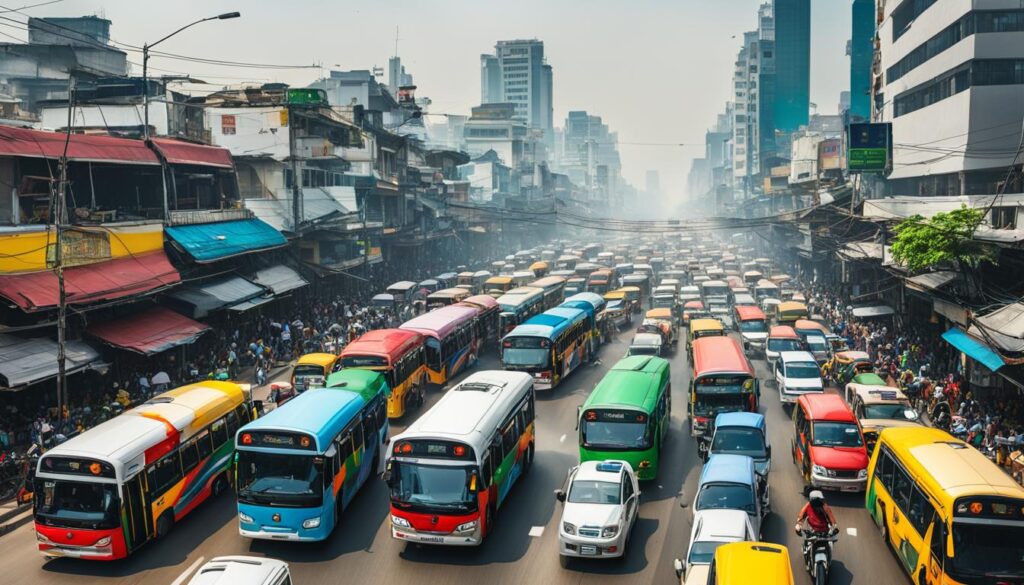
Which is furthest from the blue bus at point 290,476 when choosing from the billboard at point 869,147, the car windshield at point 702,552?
the billboard at point 869,147

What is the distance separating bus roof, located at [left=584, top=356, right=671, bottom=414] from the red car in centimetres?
368

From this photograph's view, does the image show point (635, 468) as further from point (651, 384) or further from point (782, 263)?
point (782, 263)

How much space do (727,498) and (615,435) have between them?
15.0 feet

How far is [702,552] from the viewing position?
14586mm

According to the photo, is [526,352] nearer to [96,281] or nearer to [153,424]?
[96,281]

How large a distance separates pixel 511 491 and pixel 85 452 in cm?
942

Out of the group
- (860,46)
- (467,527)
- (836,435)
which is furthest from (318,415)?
(860,46)

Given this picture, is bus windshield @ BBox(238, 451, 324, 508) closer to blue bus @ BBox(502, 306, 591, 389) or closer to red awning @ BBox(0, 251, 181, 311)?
→ red awning @ BBox(0, 251, 181, 311)

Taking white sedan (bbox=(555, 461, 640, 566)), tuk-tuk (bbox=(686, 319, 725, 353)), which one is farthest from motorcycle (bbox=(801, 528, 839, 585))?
tuk-tuk (bbox=(686, 319, 725, 353))

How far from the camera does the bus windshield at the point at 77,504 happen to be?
1633 cm

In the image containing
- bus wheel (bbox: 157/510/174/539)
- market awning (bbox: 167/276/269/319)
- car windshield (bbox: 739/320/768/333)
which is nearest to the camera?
bus wheel (bbox: 157/510/174/539)

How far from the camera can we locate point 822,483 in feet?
65.6

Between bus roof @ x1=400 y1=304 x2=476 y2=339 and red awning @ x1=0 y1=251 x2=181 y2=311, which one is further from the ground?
red awning @ x1=0 y1=251 x2=181 y2=311

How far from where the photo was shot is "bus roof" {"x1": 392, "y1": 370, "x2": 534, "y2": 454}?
17.4 metres
